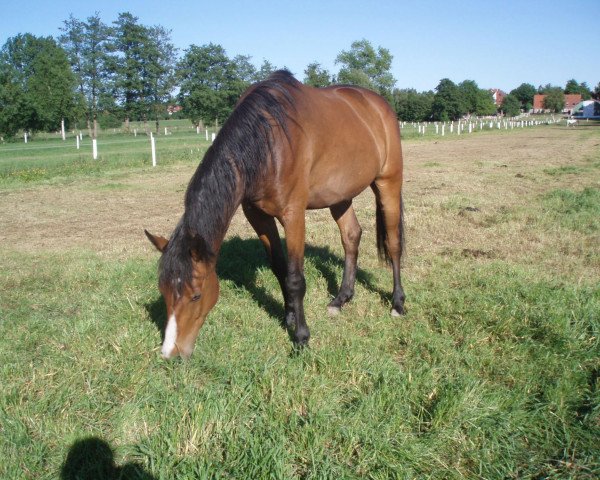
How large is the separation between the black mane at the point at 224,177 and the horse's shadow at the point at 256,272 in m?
1.02

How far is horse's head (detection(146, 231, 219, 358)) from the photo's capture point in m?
2.92

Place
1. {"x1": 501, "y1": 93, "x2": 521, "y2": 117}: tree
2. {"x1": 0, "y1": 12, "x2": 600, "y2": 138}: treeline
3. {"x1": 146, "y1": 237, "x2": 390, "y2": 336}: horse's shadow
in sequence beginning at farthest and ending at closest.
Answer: {"x1": 501, "y1": 93, "x2": 521, "y2": 117}: tree → {"x1": 0, "y1": 12, "x2": 600, "y2": 138}: treeline → {"x1": 146, "y1": 237, "x2": 390, "y2": 336}: horse's shadow

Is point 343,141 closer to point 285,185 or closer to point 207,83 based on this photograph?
point 285,185

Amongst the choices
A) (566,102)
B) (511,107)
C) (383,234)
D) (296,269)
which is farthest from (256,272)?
(566,102)

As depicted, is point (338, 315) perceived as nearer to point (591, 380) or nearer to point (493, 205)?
point (591, 380)

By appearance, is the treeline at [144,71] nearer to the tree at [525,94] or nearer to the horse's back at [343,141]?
the horse's back at [343,141]

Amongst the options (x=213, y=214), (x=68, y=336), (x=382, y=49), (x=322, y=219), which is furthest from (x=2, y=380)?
(x=382, y=49)

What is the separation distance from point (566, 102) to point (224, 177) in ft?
485

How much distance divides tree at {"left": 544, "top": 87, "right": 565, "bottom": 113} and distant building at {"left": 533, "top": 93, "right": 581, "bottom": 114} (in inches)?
145

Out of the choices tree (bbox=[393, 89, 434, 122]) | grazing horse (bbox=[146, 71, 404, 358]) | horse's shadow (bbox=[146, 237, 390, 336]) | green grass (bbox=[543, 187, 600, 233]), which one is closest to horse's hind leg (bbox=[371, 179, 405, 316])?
grazing horse (bbox=[146, 71, 404, 358])

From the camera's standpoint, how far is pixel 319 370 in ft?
10.2

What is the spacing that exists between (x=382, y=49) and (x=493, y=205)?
6162 cm

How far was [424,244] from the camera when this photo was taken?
21.1ft

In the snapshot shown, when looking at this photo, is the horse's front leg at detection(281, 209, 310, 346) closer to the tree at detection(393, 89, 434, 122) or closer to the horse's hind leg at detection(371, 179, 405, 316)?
the horse's hind leg at detection(371, 179, 405, 316)
